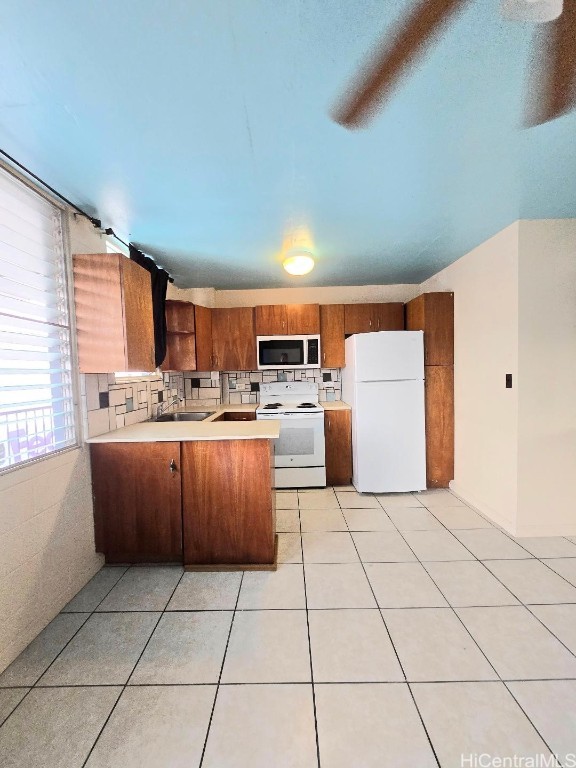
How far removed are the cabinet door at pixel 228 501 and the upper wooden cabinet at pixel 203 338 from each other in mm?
1671

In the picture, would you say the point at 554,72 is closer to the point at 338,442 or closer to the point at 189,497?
the point at 189,497

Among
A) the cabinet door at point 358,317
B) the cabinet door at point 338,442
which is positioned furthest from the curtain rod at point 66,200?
the cabinet door at point 338,442

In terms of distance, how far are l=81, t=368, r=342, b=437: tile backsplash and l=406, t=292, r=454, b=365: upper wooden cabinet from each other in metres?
1.14

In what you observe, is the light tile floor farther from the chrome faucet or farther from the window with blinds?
the chrome faucet

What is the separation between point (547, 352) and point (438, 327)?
105 cm

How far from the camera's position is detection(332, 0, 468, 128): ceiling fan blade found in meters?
0.90

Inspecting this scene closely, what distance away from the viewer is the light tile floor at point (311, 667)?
1121 millimetres

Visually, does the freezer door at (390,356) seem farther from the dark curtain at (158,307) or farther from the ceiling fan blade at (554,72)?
the ceiling fan blade at (554,72)

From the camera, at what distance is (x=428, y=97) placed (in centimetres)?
118

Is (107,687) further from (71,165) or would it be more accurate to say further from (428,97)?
(428,97)

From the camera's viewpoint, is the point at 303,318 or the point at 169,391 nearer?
the point at 169,391

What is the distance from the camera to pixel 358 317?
3.80 m

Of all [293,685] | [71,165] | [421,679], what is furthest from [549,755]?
[71,165]

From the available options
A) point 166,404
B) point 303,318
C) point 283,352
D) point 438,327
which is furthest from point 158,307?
point 438,327
